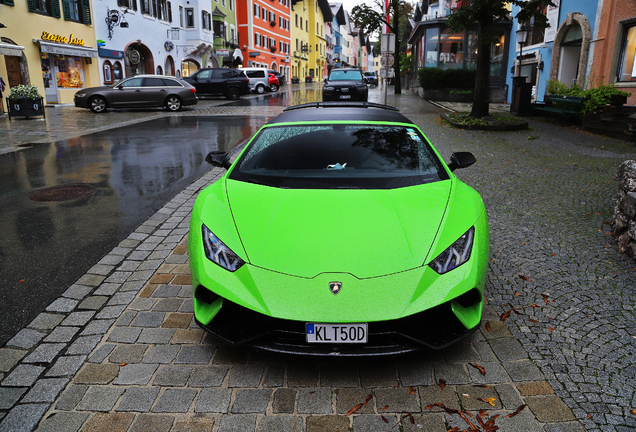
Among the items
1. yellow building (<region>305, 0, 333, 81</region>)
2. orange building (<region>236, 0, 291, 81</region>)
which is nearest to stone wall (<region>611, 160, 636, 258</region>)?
orange building (<region>236, 0, 291, 81</region>)

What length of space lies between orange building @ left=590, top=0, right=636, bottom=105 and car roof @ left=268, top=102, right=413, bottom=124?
14915mm

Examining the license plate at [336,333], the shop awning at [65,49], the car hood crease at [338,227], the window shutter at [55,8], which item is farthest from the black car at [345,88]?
the license plate at [336,333]

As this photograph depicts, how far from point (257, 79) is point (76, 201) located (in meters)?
32.5

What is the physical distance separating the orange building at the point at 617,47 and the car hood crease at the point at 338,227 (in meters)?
A: 16.2

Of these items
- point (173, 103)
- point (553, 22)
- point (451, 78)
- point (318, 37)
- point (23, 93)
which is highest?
point (318, 37)

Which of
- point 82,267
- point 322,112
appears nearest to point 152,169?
point 82,267

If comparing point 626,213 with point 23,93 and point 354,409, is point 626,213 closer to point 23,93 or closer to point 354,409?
point 354,409

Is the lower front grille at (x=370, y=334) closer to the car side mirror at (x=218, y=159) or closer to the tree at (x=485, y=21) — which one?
the car side mirror at (x=218, y=159)

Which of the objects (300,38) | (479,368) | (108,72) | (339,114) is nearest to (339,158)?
(339,114)

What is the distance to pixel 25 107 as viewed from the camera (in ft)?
58.6

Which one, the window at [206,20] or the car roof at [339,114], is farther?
the window at [206,20]

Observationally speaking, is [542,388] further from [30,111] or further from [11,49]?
[11,49]

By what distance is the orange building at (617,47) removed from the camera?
54.1ft

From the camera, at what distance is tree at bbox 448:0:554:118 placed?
48.9ft
